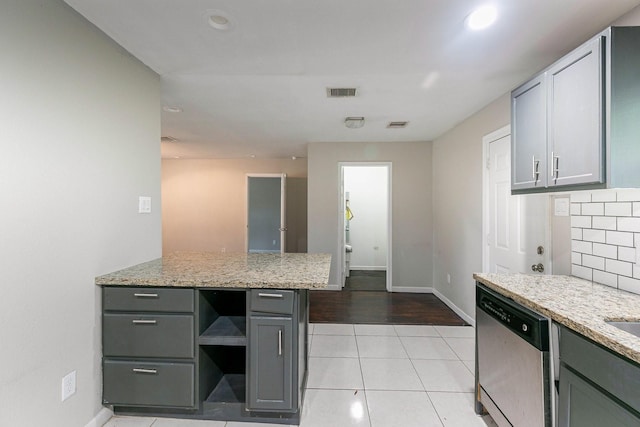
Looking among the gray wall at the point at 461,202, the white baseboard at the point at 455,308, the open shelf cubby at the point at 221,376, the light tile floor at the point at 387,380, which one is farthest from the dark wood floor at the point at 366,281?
the open shelf cubby at the point at 221,376

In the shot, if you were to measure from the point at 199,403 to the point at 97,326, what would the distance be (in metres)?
0.76

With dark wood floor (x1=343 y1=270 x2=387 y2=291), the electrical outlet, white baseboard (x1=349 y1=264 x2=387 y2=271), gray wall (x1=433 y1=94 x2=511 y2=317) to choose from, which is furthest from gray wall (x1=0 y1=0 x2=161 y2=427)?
white baseboard (x1=349 y1=264 x2=387 y2=271)

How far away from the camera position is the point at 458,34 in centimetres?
182

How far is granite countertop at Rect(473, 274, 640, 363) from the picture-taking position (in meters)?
1.05

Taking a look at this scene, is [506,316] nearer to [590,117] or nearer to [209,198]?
[590,117]

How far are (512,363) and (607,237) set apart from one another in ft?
3.07

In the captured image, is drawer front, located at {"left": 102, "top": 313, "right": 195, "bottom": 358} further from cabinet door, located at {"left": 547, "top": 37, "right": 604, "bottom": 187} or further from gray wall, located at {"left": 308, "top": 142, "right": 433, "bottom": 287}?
gray wall, located at {"left": 308, "top": 142, "right": 433, "bottom": 287}

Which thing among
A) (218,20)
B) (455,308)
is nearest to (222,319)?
(218,20)

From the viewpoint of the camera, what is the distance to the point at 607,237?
1.73 m

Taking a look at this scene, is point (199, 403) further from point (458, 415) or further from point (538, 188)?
point (538, 188)

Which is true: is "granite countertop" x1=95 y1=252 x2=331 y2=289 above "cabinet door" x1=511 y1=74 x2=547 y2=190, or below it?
below

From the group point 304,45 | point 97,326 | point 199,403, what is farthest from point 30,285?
point 304,45

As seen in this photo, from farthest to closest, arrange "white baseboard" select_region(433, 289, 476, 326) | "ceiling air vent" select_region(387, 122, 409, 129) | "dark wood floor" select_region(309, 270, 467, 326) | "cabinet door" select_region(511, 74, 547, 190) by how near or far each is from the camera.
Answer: "ceiling air vent" select_region(387, 122, 409, 129) < "dark wood floor" select_region(309, 270, 467, 326) < "white baseboard" select_region(433, 289, 476, 326) < "cabinet door" select_region(511, 74, 547, 190)

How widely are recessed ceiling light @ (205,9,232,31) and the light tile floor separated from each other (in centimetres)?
238
